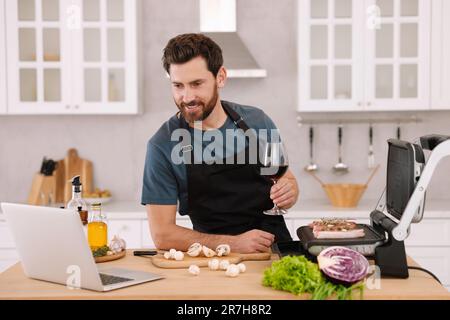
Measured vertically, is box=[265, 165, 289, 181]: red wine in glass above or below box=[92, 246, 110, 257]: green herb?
above

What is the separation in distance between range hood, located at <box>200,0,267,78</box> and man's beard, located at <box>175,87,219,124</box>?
1692 mm

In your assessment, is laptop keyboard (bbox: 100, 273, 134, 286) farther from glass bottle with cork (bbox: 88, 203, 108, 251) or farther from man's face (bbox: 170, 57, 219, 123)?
man's face (bbox: 170, 57, 219, 123)

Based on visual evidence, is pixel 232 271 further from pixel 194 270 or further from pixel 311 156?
pixel 311 156

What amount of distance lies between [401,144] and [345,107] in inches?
95.8

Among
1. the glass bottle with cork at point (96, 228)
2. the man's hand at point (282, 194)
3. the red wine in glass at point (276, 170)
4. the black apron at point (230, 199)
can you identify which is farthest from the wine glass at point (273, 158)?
the black apron at point (230, 199)

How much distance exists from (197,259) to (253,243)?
258 mm

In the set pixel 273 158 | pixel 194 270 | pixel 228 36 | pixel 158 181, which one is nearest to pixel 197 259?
pixel 194 270

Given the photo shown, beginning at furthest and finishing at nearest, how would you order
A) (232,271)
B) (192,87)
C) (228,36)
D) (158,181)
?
1. (228,36)
2. (158,181)
3. (192,87)
4. (232,271)

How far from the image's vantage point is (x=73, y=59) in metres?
4.71

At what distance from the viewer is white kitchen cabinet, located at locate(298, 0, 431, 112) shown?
4.68 metres

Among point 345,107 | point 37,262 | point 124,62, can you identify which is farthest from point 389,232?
point 124,62

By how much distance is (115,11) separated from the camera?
187 inches

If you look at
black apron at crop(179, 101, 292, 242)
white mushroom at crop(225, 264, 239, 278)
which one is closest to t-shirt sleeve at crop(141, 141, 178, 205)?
black apron at crop(179, 101, 292, 242)
